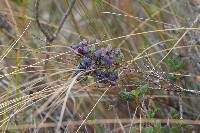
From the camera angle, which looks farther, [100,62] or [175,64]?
[175,64]

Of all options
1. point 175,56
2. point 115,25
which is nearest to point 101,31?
point 115,25

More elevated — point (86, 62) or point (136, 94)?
point (86, 62)

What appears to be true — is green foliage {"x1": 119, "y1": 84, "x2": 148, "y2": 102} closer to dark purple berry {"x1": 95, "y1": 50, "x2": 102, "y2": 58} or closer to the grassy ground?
the grassy ground

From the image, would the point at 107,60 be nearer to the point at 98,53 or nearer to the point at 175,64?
the point at 98,53

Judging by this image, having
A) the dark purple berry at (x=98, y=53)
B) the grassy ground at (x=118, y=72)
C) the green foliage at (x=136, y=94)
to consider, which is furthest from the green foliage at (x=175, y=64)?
the dark purple berry at (x=98, y=53)

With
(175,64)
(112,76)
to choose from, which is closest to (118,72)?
(112,76)

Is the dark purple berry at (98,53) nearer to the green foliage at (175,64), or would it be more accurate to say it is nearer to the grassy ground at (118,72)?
the grassy ground at (118,72)
